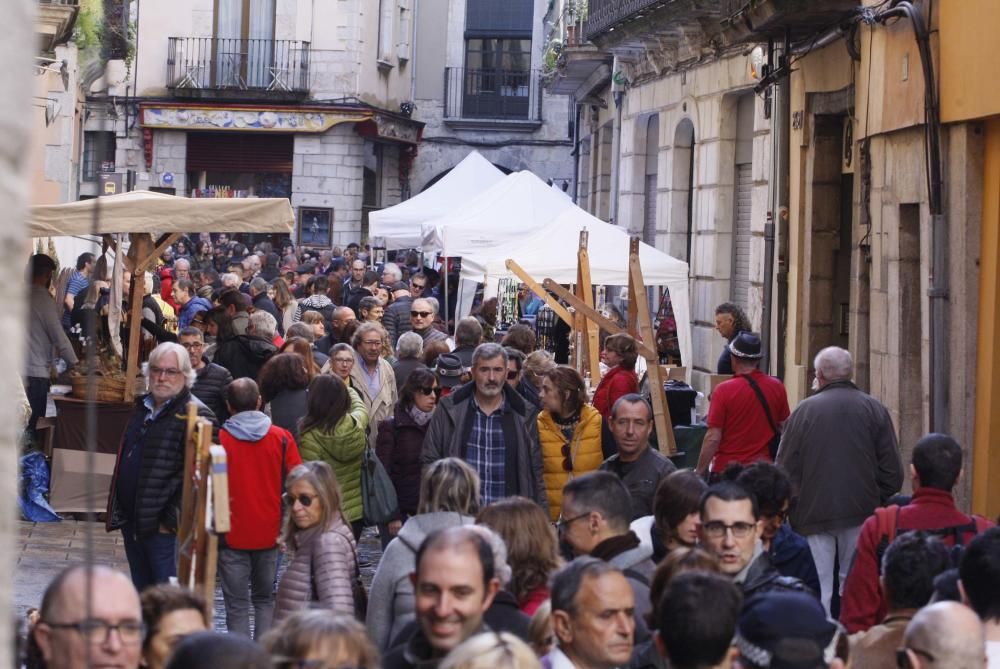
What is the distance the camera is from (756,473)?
649cm

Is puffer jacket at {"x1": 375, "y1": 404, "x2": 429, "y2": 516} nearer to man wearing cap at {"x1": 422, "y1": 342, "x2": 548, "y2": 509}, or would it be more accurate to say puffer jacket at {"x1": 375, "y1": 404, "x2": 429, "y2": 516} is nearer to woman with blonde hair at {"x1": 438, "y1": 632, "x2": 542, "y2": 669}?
man wearing cap at {"x1": 422, "y1": 342, "x2": 548, "y2": 509}

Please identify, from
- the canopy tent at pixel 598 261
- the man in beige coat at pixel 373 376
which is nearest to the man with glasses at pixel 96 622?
the man in beige coat at pixel 373 376

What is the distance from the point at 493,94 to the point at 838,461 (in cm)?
3825

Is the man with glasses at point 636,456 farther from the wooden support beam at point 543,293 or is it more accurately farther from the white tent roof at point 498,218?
the white tent roof at point 498,218

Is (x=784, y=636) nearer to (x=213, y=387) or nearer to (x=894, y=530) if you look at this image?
(x=894, y=530)

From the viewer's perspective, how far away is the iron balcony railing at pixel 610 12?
767 inches

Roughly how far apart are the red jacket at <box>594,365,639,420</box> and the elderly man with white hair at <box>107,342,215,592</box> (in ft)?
11.6

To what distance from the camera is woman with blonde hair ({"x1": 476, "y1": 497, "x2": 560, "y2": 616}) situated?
18.2ft

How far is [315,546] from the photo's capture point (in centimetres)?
668

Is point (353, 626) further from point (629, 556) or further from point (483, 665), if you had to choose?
point (629, 556)

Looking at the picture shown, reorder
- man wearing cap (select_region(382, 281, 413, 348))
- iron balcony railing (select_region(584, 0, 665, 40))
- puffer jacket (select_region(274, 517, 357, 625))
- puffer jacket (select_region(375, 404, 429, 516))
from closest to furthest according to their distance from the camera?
puffer jacket (select_region(274, 517, 357, 625))
puffer jacket (select_region(375, 404, 429, 516))
man wearing cap (select_region(382, 281, 413, 348))
iron balcony railing (select_region(584, 0, 665, 40))

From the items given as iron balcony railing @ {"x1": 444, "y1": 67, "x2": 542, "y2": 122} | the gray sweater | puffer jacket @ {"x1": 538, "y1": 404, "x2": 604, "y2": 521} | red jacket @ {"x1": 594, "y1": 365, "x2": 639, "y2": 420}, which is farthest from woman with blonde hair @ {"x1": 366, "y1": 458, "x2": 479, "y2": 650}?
iron balcony railing @ {"x1": 444, "y1": 67, "x2": 542, "y2": 122}

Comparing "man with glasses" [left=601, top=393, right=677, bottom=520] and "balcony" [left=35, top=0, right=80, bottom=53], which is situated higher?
"balcony" [left=35, top=0, right=80, bottom=53]

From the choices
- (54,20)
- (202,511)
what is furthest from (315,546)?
(54,20)
